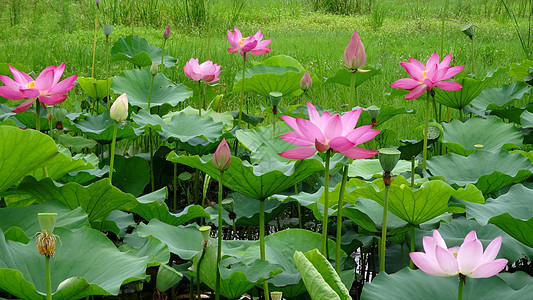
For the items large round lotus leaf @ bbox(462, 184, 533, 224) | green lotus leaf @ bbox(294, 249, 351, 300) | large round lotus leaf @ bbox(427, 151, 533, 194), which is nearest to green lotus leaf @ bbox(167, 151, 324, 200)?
green lotus leaf @ bbox(294, 249, 351, 300)

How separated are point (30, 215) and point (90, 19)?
4837 mm

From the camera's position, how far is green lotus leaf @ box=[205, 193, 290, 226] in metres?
1.45

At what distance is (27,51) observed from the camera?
4.00 metres

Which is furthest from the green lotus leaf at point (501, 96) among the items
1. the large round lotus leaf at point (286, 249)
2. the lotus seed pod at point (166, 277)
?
the lotus seed pod at point (166, 277)

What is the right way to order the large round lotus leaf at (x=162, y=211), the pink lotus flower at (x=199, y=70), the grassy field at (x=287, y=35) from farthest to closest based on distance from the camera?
the grassy field at (x=287, y=35), the pink lotus flower at (x=199, y=70), the large round lotus leaf at (x=162, y=211)

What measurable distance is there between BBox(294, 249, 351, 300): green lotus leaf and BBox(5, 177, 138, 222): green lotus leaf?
0.44 meters

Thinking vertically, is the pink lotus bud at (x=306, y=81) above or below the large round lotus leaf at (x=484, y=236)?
above

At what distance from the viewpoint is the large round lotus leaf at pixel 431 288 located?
3.22 feet

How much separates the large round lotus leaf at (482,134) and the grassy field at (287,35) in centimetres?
64

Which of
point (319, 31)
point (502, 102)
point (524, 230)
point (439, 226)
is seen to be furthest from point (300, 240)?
point (319, 31)

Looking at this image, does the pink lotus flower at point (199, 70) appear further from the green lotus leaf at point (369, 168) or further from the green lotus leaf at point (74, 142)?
the green lotus leaf at point (369, 168)

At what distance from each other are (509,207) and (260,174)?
53 centimetres

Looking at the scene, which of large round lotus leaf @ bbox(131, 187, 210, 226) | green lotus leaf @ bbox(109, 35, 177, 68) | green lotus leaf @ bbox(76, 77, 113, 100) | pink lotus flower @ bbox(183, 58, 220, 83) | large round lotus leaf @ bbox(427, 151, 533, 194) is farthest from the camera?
green lotus leaf @ bbox(109, 35, 177, 68)

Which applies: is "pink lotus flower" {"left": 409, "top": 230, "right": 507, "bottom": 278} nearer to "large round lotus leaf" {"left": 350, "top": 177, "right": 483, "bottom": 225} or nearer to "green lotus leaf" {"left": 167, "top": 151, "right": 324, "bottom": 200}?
"large round lotus leaf" {"left": 350, "top": 177, "right": 483, "bottom": 225}
